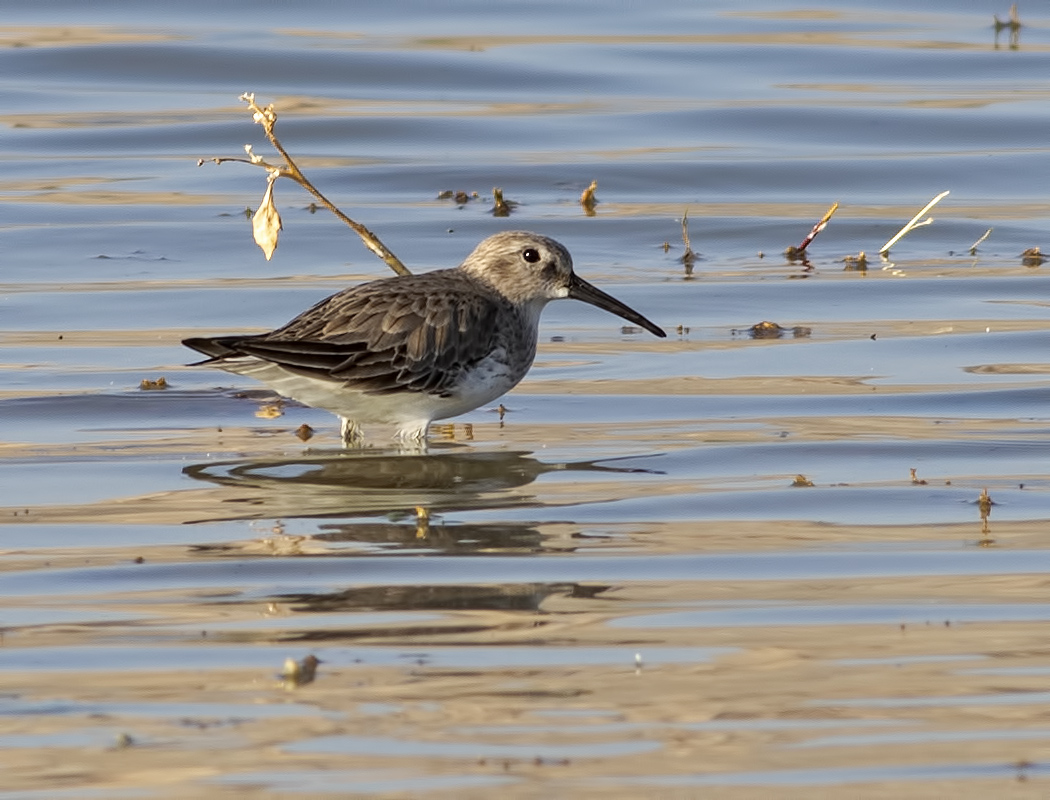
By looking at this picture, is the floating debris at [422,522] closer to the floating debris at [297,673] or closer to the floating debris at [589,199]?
the floating debris at [297,673]

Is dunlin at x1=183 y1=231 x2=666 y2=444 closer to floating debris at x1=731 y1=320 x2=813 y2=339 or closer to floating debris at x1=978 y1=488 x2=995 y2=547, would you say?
floating debris at x1=731 y1=320 x2=813 y2=339

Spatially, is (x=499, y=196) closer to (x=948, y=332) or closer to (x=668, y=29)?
(x=948, y=332)

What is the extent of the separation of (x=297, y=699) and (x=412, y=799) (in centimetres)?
77

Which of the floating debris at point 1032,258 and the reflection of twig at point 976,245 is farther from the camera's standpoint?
the reflection of twig at point 976,245

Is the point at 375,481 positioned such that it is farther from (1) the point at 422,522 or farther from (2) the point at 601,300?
(2) the point at 601,300

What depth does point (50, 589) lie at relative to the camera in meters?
6.36

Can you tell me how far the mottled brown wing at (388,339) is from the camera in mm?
8578

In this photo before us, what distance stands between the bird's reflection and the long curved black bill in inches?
51.6

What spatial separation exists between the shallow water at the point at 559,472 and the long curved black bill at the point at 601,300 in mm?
322

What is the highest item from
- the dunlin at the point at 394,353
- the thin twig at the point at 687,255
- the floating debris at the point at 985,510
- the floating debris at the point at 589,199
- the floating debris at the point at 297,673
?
the floating debris at the point at 589,199

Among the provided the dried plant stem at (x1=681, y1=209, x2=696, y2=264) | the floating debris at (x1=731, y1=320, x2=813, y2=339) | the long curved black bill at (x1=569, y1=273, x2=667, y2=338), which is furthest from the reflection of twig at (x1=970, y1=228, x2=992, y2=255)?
the long curved black bill at (x1=569, y1=273, x2=667, y2=338)

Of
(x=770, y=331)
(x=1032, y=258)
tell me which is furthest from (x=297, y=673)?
(x=1032, y=258)

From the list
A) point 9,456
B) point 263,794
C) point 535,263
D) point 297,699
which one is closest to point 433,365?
point 535,263

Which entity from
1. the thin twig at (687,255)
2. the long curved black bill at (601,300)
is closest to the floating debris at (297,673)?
the long curved black bill at (601,300)
